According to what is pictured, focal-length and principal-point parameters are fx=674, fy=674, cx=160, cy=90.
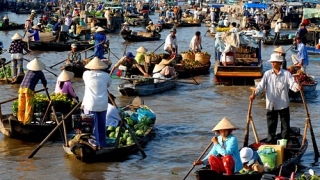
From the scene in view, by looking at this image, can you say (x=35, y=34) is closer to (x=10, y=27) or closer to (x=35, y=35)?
(x=35, y=35)

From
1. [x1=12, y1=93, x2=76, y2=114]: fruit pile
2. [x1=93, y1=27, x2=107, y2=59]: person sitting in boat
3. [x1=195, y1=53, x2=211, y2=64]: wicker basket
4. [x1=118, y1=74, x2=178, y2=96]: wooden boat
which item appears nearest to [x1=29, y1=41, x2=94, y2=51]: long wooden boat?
[x1=93, y1=27, x2=107, y2=59]: person sitting in boat

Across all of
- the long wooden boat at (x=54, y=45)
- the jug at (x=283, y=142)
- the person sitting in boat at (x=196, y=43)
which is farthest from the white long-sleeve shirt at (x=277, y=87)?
the long wooden boat at (x=54, y=45)

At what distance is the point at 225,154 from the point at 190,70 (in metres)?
12.0

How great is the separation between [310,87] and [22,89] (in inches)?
307

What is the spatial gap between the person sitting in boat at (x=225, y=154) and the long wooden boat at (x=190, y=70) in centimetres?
1124

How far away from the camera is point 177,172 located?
10.3m

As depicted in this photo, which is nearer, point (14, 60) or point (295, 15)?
point (14, 60)

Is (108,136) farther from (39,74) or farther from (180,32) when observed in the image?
(180,32)

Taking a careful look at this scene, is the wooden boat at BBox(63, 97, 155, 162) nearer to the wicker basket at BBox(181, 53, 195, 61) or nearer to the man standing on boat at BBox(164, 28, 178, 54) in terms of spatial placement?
the man standing on boat at BBox(164, 28, 178, 54)

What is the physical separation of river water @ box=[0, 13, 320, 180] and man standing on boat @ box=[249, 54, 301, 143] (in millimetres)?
732

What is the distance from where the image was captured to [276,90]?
10.2 metres

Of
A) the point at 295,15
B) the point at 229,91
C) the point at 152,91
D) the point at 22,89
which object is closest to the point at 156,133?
the point at 22,89

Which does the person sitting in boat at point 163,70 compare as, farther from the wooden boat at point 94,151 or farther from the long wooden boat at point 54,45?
the long wooden boat at point 54,45

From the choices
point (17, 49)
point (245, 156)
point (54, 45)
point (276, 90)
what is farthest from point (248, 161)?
point (54, 45)
